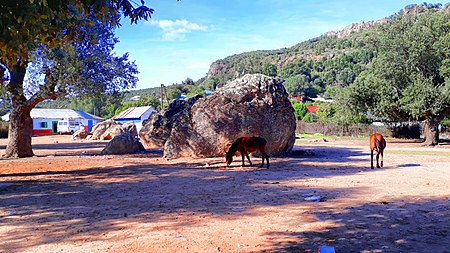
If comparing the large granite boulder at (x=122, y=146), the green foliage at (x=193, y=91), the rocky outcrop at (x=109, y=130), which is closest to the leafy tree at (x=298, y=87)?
the green foliage at (x=193, y=91)

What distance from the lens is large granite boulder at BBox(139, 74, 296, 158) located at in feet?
60.7

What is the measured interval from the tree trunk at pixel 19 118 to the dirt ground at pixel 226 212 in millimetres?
7678

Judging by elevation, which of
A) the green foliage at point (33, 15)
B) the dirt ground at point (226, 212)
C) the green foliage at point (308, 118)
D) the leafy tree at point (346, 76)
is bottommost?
the dirt ground at point (226, 212)

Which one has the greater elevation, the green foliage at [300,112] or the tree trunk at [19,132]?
the green foliage at [300,112]

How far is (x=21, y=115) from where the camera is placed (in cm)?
2014

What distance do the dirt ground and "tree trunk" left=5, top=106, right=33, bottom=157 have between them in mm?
7749

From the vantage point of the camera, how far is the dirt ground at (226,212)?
5.50 metres

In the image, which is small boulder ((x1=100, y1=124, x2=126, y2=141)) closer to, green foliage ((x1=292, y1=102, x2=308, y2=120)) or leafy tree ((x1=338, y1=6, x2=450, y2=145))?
leafy tree ((x1=338, y1=6, x2=450, y2=145))

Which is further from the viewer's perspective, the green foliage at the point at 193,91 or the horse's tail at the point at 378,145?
the green foliage at the point at 193,91

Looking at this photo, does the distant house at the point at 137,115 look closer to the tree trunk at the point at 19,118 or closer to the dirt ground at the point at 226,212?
the tree trunk at the point at 19,118

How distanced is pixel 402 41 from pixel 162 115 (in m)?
19.9

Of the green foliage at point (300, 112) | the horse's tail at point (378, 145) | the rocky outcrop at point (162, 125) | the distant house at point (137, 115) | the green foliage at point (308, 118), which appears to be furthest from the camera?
the green foliage at point (300, 112)

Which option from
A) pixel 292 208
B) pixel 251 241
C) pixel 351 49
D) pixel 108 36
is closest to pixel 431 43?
pixel 108 36

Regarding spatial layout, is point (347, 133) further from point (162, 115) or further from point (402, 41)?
point (162, 115)
